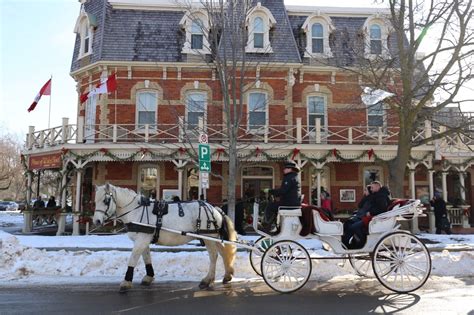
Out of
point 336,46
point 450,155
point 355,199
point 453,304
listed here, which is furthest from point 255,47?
point 453,304

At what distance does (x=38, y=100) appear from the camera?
64.1 ft

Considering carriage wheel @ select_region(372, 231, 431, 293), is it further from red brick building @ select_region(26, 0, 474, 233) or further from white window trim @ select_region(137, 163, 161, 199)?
white window trim @ select_region(137, 163, 161, 199)

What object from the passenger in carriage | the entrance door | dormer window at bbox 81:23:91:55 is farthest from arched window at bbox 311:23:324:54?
the passenger in carriage

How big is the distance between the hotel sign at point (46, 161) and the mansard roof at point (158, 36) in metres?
4.99

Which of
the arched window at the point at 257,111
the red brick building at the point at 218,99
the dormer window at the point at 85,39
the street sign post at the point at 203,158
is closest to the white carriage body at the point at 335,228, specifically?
the street sign post at the point at 203,158

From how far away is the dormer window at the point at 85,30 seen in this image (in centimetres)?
2038

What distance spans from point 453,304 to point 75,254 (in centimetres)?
788

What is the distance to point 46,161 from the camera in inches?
712

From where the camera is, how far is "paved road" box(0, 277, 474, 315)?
19.6 feet

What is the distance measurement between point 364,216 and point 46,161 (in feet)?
48.7

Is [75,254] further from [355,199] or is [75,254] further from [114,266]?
[355,199]

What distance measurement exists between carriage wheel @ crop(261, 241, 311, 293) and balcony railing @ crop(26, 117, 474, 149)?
10.6 metres

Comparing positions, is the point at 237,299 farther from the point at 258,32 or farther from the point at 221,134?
the point at 258,32

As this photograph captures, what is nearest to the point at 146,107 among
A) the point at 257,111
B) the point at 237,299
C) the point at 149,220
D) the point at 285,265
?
the point at 257,111
